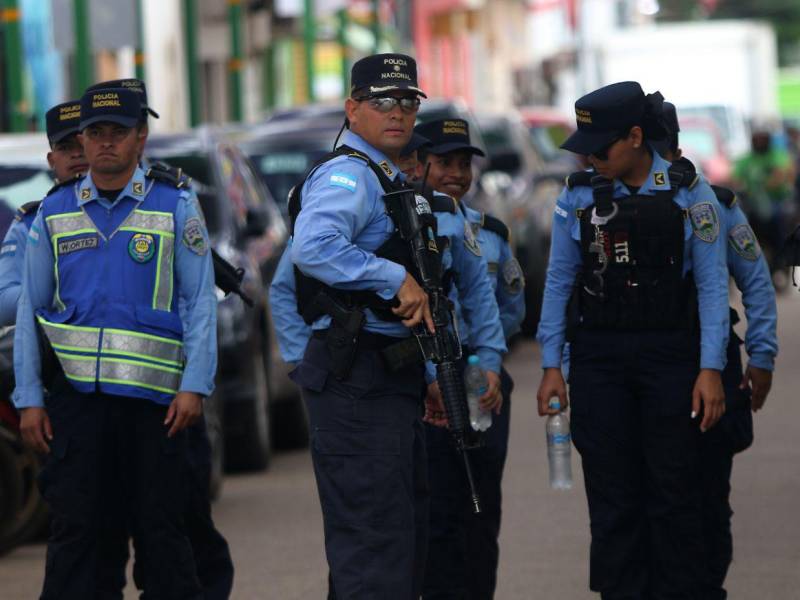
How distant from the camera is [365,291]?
237 inches

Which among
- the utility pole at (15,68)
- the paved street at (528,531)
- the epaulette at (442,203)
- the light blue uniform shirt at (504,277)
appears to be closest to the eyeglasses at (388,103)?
the epaulette at (442,203)

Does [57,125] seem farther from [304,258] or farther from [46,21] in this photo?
[46,21]

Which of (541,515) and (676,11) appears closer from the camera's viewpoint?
(541,515)

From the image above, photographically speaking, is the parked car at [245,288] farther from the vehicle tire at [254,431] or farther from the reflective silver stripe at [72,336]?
the reflective silver stripe at [72,336]

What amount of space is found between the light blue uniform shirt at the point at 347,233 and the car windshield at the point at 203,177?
5.67 meters

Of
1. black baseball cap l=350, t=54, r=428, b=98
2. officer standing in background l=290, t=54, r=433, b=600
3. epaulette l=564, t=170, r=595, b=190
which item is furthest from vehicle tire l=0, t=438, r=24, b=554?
black baseball cap l=350, t=54, r=428, b=98

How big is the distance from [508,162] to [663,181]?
1052 cm

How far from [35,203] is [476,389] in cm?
167

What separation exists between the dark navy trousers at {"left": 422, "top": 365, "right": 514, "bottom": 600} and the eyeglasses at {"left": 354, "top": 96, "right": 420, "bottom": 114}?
1294mm

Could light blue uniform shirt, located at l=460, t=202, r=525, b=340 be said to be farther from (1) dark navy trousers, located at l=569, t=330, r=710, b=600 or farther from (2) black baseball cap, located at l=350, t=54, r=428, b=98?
(2) black baseball cap, located at l=350, t=54, r=428, b=98

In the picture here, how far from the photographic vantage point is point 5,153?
10.5 meters

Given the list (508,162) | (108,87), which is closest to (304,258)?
(108,87)

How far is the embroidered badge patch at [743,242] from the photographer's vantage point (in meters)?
7.18

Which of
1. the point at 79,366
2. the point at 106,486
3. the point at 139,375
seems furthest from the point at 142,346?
the point at 106,486
